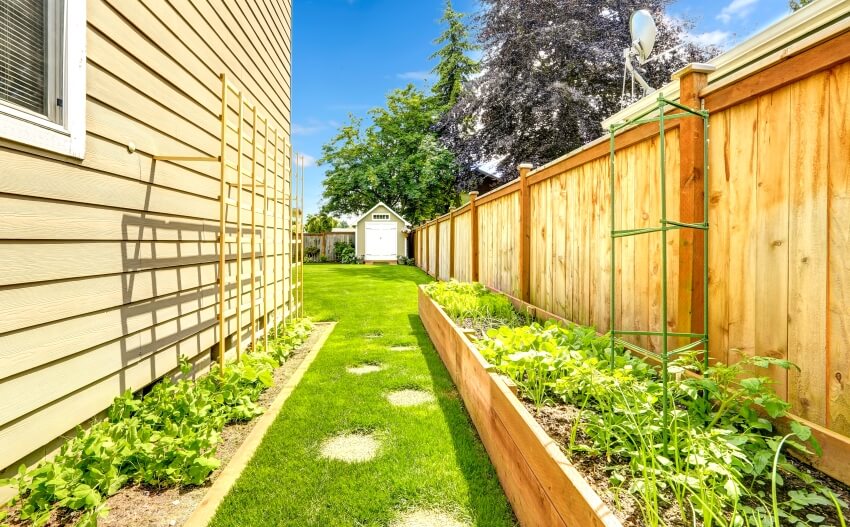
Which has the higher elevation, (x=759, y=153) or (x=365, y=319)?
(x=759, y=153)

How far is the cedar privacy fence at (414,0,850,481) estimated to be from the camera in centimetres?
128

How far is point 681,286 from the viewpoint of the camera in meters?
1.87

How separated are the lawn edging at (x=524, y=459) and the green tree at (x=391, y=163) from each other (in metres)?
17.1

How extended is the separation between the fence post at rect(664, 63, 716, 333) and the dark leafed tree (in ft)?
37.9

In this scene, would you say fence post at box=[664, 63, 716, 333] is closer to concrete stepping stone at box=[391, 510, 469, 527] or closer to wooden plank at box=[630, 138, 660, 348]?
wooden plank at box=[630, 138, 660, 348]

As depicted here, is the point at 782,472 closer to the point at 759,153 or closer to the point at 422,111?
the point at 759,153

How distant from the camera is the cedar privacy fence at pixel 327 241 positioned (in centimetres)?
2008

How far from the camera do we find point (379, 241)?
18859mm

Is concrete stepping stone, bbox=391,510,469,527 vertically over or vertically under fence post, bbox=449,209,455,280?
under

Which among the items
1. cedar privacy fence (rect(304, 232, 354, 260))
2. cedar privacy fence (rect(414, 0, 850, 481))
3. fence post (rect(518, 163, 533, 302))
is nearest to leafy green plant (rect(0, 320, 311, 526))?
cedar privacy fence (rect(414, 0, 850, 481))

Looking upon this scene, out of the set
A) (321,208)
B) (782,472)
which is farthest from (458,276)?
(321,208)

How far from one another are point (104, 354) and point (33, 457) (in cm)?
50

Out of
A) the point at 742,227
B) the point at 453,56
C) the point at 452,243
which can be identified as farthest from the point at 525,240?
the point at 453,56

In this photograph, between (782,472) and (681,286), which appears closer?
(782,472)
